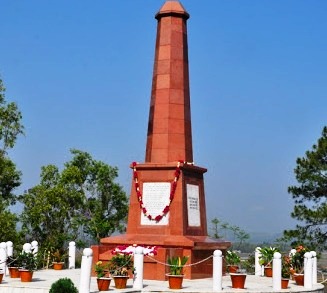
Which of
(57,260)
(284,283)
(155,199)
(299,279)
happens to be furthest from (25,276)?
(299,279)

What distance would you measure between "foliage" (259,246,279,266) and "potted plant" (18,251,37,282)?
6.78 meters

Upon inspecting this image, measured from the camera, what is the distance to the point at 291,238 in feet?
84.7

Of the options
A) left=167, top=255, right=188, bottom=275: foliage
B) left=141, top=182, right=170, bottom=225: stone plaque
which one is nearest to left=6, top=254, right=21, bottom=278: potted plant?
left=141, top=182, right=170, bottom=225: stone plaque

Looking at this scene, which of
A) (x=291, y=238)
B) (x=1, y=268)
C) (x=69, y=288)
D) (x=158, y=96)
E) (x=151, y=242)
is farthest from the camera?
(x=291, y=238)

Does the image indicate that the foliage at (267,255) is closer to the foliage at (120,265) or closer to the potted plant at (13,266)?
the foliage at (120,265)

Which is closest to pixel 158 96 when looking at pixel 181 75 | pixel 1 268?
pixel 181 75

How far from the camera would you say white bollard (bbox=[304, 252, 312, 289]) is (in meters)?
14.8

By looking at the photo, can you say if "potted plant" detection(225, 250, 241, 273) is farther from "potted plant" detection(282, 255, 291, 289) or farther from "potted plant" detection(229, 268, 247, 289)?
"potted plant" detection(229, 268, 247, 289)

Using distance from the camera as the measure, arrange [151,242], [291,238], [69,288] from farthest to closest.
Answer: [291,238] → [151,242] → [69,288]

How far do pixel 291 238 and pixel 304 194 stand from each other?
227 centimetres

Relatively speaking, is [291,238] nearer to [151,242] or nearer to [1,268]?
[151,242]

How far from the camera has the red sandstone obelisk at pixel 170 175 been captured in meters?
16.0

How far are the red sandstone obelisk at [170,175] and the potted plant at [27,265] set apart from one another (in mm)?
2280

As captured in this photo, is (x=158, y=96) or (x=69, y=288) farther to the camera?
(x=158, y=96)
